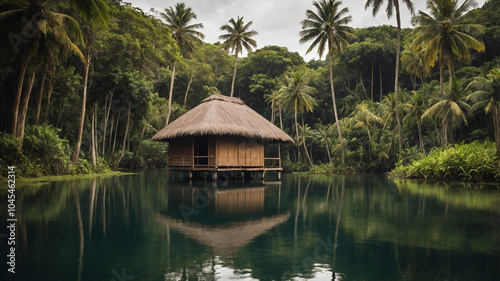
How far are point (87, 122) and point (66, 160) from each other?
5.78 metres

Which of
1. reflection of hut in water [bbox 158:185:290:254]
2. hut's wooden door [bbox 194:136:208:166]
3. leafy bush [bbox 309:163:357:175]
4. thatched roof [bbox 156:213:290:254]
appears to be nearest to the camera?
thatched roof [bbox 156:213:290:254]

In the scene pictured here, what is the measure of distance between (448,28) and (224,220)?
1917 centimetres

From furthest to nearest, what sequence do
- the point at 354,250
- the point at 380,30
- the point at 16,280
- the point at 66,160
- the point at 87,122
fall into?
the point at 380,30
the point at 87,122
the point at 66,160
the point at 354,250
the point at 16,280

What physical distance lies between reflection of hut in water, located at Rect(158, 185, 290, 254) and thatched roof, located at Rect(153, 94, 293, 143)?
6.36m

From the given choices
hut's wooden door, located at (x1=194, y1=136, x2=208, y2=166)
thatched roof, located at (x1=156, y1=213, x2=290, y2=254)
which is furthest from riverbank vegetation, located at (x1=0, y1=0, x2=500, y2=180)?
thatched roof, located at (x1=156, y1=213, x2=290, y2=254)

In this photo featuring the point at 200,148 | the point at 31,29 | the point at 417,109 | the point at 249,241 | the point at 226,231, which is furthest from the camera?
the point at 417,109

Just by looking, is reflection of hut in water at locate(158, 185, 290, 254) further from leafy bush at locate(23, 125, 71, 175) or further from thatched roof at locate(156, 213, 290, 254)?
leafy bush at locate(23, 125, 71, 175)

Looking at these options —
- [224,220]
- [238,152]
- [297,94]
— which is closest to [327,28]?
[297,94]

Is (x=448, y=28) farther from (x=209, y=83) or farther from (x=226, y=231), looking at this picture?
(x=209, y=83)

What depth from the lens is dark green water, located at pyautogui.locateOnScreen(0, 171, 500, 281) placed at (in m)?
4.34

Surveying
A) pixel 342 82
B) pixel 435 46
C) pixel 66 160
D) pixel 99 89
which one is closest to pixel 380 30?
pixel 342 82

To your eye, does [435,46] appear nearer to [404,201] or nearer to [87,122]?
[404,201]

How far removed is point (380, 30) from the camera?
119 ft

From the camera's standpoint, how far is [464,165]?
1733 centimetres
